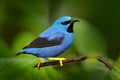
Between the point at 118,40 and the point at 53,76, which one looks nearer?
the point at 53,76

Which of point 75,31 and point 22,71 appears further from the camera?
point 75,31

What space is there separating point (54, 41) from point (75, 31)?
0.17 ft

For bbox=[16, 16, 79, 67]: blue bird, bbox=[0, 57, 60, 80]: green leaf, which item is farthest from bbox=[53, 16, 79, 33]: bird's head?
bbox=[0, 57, 60, 80]: green leaf

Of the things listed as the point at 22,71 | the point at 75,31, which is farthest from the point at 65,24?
the point at 22,71

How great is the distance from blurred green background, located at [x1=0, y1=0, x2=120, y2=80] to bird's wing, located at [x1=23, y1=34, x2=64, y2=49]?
0.7 inches

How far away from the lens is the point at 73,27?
649 mm

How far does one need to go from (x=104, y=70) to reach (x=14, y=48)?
5.1 inches

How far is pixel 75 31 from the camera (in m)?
0.65

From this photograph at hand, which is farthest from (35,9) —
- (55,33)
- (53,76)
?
(53,76)

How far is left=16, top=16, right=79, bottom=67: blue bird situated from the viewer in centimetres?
57

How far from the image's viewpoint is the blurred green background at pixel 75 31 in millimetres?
517

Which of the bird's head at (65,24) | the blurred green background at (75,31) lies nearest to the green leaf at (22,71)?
Result: the blurred green background at (75,31)

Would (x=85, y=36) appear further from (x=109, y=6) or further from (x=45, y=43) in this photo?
(x=109, y=6)

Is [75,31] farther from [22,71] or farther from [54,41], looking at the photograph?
[22,71]
